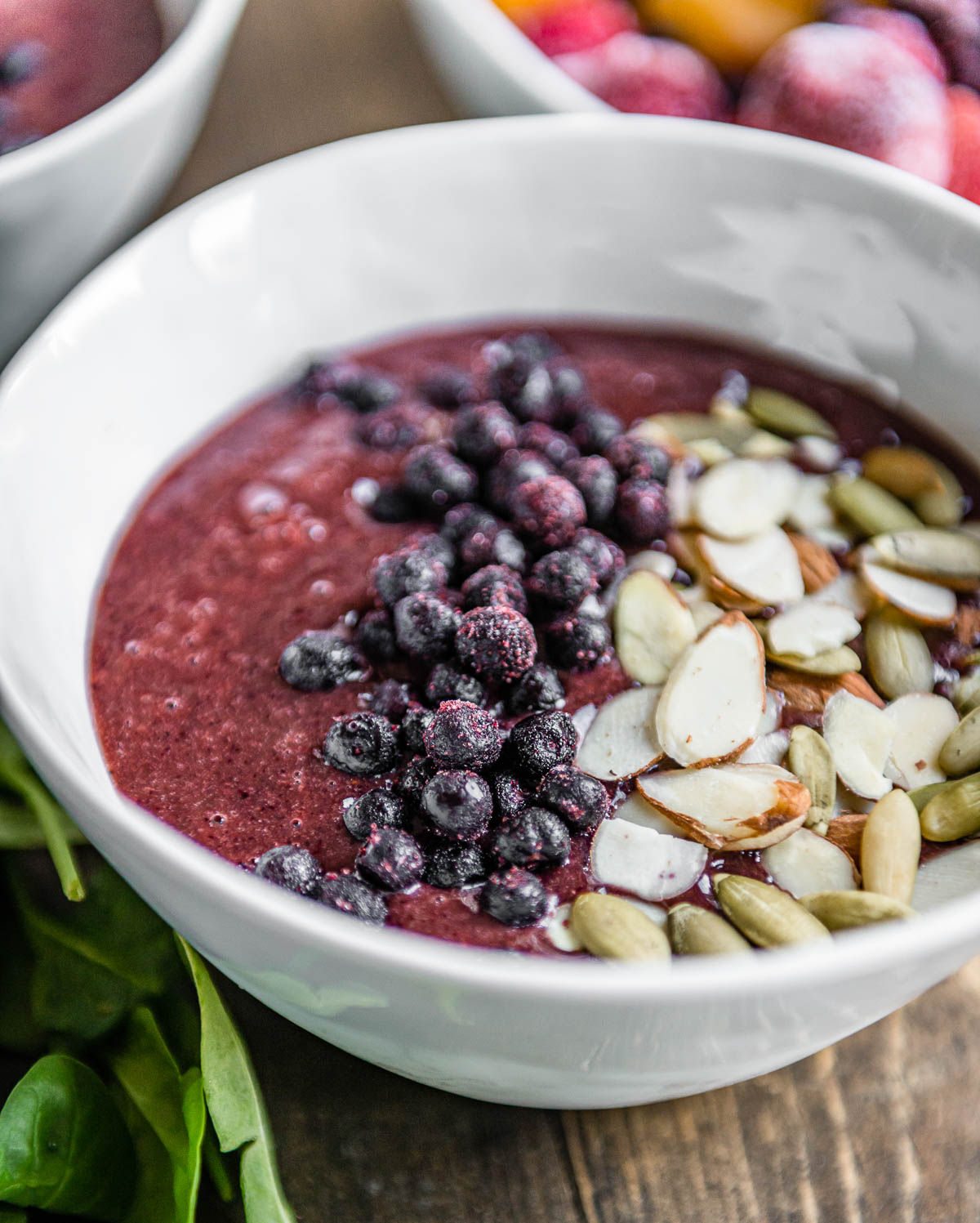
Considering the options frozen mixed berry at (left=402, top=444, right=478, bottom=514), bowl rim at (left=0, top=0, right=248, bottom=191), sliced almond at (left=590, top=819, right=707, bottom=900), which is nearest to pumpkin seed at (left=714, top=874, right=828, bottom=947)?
sliced almond at (left=590, top=819, right=707, bottom=900)

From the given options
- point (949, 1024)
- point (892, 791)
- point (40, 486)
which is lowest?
point (949, 1024)

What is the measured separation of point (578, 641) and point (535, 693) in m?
0.06

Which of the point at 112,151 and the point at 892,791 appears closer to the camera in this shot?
the point at 892,791

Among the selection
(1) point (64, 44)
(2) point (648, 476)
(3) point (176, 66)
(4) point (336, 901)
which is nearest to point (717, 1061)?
(4) point (336, 901)

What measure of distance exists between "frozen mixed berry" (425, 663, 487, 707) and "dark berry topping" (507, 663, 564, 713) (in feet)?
0.09

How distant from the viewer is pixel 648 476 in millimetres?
1146

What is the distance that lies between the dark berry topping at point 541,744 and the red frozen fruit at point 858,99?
81 cm

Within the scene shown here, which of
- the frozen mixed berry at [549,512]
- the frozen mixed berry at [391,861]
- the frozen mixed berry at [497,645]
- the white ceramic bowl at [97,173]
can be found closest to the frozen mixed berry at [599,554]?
the frozen mixed berry at [549,512]

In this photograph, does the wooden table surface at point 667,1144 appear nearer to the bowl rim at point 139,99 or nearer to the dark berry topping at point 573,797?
the dark berry topping at point 573,797

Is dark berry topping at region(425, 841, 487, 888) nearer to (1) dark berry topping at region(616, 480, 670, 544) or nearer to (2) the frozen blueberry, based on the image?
(2) the frozen blueberry

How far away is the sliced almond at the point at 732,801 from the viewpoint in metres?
0.88

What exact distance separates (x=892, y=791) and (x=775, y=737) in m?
0.10

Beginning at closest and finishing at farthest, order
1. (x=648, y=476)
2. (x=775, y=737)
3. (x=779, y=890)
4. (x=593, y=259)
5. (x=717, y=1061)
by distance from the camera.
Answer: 1. (x=717, y=1061)
2. (x=779, y=890)
3. (x=775, y=737)
4. (x=648, y=476)
5. (x=593, y=259)

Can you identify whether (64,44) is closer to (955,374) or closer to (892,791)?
(955,374)
